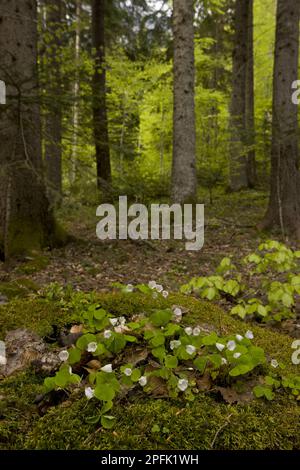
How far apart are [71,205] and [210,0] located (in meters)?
9.16

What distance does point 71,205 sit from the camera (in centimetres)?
481

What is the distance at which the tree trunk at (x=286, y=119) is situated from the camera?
23.7 ft

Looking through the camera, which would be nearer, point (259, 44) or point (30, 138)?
point (30, 138)

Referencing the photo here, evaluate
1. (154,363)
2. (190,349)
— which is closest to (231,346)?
(190,349)

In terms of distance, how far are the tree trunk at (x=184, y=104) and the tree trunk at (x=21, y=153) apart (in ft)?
12.1

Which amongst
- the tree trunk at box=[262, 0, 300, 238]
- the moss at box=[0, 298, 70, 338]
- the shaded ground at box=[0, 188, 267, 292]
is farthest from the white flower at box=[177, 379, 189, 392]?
the tree trunk at box=[262, 0, 300, 238]

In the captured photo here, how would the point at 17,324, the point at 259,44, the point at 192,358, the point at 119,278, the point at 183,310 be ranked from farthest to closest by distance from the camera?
1. the point at 259,44
2. the point at 119,278
3. the point at 183,310
4. the point at 17,324
5. the point at 192,358

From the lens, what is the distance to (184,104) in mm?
8594

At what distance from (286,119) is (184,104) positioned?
7.77ft

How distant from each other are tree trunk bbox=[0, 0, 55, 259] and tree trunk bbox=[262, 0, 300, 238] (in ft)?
14.6

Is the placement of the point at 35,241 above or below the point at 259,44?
below

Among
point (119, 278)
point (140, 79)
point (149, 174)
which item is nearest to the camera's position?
point (119, 278)

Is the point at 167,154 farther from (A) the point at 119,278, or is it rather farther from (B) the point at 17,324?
(B) the point at 17,324
